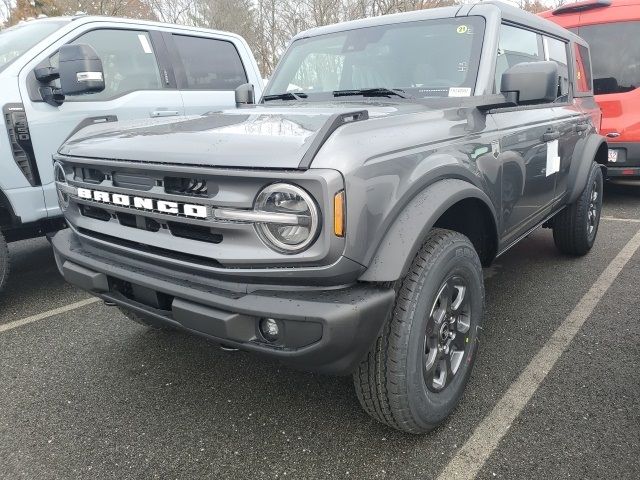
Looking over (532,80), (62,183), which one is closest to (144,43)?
(62,183)

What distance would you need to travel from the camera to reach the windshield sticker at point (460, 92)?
2.55 metres

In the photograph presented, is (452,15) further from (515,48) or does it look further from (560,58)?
(560,58)

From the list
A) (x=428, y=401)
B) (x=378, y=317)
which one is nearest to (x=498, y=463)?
(x=428, y=401)

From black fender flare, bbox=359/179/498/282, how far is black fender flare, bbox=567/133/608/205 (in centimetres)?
213

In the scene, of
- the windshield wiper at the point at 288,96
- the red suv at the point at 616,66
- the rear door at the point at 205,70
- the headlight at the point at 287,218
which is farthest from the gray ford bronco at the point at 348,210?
the red suv at the point at 616,66

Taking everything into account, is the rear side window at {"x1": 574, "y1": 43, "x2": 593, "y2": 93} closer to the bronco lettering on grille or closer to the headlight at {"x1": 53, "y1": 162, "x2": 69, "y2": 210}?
the bronco lettering on grille

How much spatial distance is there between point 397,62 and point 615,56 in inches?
212

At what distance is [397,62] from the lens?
2.83 m

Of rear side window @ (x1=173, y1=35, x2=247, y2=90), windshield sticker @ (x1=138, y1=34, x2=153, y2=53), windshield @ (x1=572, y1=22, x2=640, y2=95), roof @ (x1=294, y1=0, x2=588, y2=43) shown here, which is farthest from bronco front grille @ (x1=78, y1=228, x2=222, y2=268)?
windshield @ (x1=572, y1=22, x2=640, y2=95)

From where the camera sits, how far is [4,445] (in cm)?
218

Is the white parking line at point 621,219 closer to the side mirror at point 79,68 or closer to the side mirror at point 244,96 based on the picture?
the side mirror at point 244,96

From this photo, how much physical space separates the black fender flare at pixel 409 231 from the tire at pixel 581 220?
242 centimetres

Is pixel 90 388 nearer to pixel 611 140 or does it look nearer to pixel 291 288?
pixel 291 288

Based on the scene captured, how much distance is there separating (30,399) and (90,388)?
277 mm
